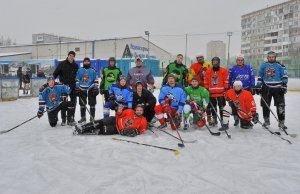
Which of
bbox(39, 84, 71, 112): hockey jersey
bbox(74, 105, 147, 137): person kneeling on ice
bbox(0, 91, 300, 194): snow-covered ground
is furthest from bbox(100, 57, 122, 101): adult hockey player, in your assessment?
bbox(0, 91, 300, 194): snow-covered ground

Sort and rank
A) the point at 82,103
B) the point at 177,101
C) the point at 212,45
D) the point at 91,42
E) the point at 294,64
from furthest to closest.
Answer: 1. the point at 91,42
2. the point at 212,45
3. the point at 294,64
4. the point at 82,103
5. the point at 177,101

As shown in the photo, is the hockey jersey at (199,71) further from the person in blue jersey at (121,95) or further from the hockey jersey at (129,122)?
the hockey jersey at (129,122)

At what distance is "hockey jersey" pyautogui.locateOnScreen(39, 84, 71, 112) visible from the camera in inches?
217

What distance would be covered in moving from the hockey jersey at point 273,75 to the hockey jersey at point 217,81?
0.59 meters

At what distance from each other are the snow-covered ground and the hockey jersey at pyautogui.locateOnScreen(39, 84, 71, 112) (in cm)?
86

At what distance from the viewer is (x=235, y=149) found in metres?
3.88

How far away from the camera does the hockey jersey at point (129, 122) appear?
4.69 m

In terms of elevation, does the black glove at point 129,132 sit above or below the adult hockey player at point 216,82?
below

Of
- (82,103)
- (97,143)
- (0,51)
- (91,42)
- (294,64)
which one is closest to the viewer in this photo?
(97,143)

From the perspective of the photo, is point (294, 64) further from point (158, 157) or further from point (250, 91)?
point (158, 157)

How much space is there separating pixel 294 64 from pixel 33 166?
594 inches

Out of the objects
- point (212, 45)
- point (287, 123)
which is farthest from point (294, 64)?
point (287, 123)

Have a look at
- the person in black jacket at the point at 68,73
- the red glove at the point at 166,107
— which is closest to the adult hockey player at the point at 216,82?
the red glove at the point at 166,107

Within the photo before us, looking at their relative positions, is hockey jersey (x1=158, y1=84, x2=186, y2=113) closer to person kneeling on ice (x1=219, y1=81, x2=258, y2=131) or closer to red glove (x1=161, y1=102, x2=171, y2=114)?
red glove (x1=161, y1=102, x2=171, y2=114)
